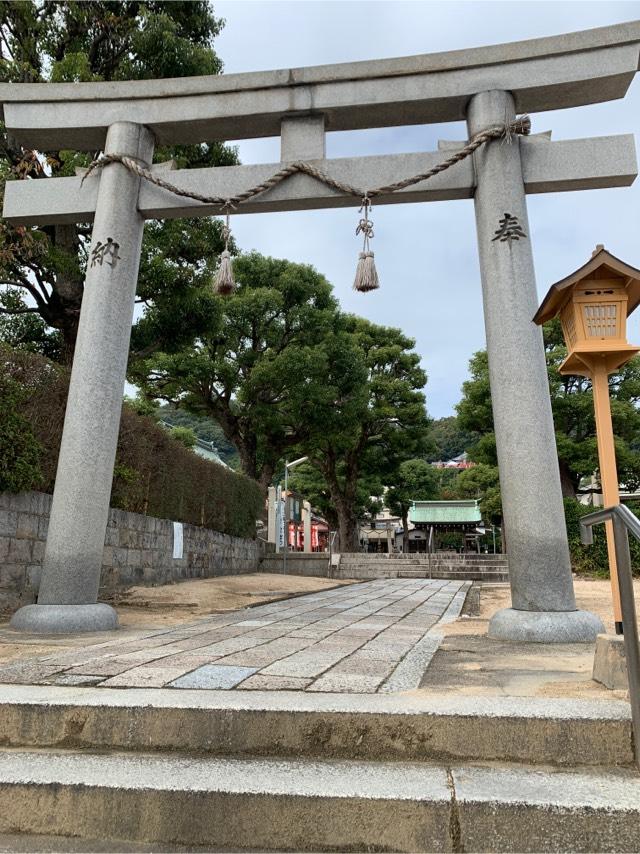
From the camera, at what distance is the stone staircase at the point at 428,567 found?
17750 millimetres

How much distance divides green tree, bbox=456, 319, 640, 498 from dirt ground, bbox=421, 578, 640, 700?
15.9 m

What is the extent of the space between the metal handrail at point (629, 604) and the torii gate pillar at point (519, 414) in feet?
6.63

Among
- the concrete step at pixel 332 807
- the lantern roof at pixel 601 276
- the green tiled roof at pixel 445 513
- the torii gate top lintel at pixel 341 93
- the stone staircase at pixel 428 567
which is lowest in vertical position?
the concrete step at pixel 332 807

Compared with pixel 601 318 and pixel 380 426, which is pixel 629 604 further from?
pixel 380 426

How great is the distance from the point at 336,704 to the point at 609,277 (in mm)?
3430

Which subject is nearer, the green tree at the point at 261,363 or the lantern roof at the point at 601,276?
the lantern roof at the point at 601,276

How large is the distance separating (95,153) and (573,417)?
55.3 ft

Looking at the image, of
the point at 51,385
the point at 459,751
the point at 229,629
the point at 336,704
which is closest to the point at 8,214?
the point at 51,385

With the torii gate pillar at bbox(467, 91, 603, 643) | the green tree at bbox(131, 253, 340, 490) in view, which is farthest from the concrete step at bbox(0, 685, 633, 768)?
the green tree at bbox(131, 253, 340, 490)

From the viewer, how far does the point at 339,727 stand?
2.08m

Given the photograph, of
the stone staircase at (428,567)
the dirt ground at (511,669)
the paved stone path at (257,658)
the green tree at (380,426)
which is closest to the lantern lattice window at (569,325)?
the dirt ground at (511,669)

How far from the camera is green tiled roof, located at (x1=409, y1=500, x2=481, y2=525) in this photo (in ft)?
82.3

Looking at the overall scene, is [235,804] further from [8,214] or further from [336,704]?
[8,214]

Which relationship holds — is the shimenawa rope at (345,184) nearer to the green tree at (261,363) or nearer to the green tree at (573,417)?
the green tree at (261,363)
